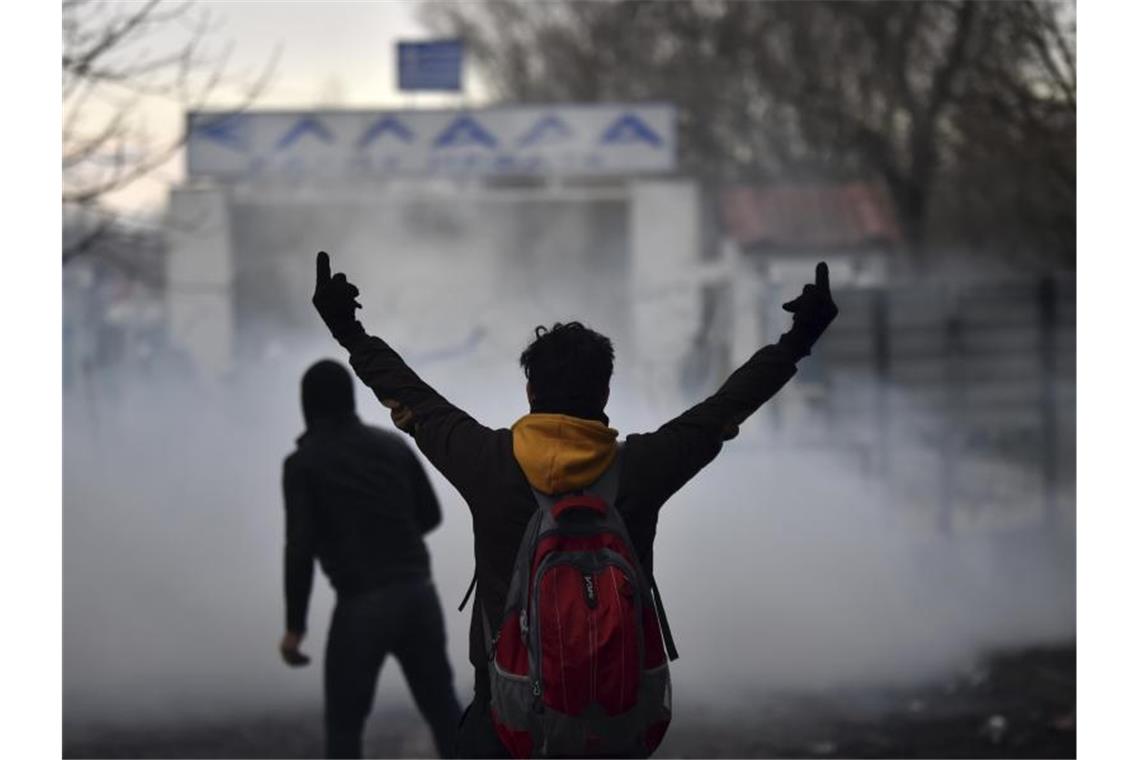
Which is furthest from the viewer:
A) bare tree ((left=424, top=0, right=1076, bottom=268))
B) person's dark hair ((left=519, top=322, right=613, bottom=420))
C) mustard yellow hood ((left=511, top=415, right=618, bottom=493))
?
bare tree ((left=424, top=0, right=1076, bottom=268))

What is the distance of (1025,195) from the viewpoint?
13422 millimetres

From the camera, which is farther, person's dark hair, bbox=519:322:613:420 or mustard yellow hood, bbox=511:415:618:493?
person's dark hair, bbox=519:322:613:420

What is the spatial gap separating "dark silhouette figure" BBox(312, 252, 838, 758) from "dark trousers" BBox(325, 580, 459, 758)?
1.81m

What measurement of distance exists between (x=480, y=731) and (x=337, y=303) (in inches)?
39.2

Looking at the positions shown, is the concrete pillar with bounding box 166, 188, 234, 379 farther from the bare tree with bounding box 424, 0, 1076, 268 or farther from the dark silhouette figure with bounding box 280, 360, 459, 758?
the dark silhouette figure with bounding box 280, 360, 459, 758

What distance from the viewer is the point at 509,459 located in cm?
372

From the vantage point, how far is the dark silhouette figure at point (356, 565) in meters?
5.67

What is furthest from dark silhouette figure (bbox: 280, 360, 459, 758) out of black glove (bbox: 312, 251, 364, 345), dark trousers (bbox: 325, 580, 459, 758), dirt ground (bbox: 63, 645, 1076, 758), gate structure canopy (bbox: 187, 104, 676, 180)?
gate structure canopy (bbox: 187, 104, 676, 180)

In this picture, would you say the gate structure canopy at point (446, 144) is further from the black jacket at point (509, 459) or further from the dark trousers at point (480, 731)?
the dark trousers at point (480, 731)

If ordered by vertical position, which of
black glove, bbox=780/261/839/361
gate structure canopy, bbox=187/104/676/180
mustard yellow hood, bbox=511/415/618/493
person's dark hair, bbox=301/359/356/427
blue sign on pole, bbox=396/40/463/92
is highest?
blue sign on pole, bbox=396/40/463/92

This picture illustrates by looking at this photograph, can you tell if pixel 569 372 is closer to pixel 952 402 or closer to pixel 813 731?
pixel 813 731

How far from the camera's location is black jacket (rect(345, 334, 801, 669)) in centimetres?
371

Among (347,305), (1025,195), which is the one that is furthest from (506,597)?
(1025,195)

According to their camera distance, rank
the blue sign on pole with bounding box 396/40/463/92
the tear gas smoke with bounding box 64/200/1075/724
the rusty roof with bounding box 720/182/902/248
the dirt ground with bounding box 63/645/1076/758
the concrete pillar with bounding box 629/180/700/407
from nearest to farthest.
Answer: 1. the dirt ground with bounding box 63/645/1076/758
2. the tear gas smoke with bounding box 64/200/1075/724
3. the blue sign on pole with bounding box 396/40/463/92
4. the concrete pillar with bounding box 629/180/700/407
5. the rusty roof with bounding box 720/182/902/248
